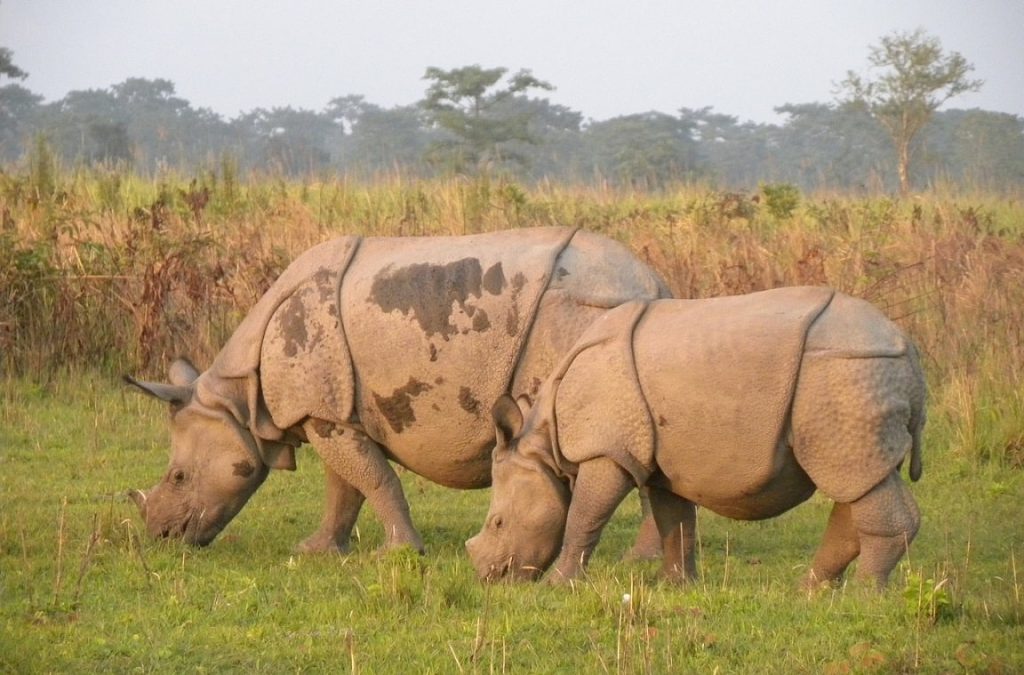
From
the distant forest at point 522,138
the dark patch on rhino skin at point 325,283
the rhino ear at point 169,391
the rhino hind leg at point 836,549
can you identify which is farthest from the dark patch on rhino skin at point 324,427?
the distant forest at point 522,138

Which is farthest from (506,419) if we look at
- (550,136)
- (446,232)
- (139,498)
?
(550,136)

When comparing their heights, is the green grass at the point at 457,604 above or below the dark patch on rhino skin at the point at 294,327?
below

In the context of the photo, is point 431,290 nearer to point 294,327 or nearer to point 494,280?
point 494,280

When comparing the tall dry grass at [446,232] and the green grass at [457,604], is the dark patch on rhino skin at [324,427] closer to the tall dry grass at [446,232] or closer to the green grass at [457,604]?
the green grass at [457,604]

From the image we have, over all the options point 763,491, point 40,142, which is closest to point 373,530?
point 763,491

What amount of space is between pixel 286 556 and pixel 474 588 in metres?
1.77

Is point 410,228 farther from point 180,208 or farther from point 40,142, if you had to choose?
point 40,142

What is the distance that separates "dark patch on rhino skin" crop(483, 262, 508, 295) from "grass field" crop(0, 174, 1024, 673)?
1.41 meters

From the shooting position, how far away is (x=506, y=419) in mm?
7578

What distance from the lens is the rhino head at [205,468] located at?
8.67m

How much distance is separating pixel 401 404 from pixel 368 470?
1.59 ft

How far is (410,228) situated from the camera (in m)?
16.1

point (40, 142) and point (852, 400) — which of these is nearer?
point (852, 400)

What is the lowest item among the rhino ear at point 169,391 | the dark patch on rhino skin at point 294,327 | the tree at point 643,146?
the rhino ear at point 169,391
